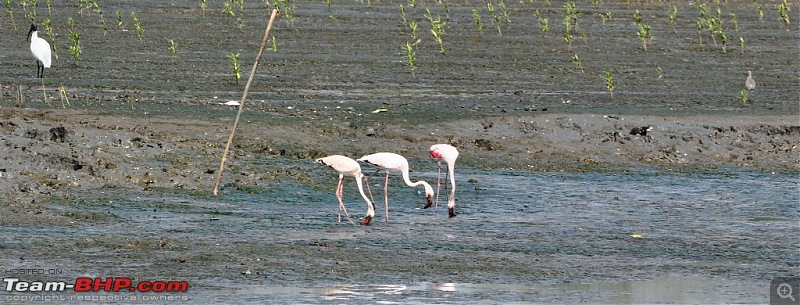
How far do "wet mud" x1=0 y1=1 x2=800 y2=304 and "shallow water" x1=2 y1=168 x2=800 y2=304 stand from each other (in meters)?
0.03

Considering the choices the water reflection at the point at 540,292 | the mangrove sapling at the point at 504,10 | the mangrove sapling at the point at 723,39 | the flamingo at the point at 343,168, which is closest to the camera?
the water reflection at the point at 540,292

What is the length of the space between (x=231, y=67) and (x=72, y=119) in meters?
5.62

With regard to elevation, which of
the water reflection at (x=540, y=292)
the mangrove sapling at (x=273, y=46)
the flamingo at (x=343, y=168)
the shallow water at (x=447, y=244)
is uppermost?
the mangrove sapling at (x=273, y=46)

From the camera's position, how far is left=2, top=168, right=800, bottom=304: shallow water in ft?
29.4

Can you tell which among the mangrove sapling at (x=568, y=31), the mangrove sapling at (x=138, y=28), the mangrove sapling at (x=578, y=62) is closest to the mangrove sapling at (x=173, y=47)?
the mangrove sapling at (x=138, y=28)

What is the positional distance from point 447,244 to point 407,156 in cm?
461

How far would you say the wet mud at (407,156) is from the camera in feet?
31.2

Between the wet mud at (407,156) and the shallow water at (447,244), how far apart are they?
3 centimetres

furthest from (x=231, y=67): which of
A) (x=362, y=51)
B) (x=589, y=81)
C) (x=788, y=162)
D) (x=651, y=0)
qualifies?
(x=651, y=0)

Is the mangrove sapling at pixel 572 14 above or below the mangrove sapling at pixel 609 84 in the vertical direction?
above

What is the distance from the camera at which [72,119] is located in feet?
50.6

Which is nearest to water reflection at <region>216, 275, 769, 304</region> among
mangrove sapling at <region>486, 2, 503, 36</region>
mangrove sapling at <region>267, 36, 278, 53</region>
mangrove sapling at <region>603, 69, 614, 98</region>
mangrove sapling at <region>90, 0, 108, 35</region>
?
mangrove sapling at <region>603, 69, 614, 98</region>

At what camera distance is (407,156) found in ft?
49.3

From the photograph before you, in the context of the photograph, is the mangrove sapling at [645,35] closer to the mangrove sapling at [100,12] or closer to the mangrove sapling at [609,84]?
the mangrove sapling at [609,84]
